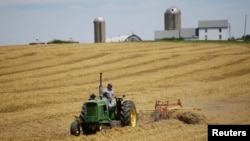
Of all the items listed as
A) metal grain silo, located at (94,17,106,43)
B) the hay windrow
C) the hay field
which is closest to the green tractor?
the hay field

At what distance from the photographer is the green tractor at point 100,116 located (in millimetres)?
15406

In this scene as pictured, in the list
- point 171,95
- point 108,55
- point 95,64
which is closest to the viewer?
point 171,95

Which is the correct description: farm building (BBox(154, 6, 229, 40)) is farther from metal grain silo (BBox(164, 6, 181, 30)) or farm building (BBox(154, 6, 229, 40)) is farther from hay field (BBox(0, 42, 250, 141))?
hay field (BBox(0, 42, 250, 141))

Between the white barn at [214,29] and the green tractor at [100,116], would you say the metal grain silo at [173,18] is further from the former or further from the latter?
the green tractor at [100,116]

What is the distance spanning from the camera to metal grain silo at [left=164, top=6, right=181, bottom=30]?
388ft

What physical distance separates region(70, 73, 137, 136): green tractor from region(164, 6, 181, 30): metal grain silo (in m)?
103

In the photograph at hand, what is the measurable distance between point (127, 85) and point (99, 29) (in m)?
78.7

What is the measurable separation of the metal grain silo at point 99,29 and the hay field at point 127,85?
53.3 m

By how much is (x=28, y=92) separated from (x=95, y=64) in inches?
501

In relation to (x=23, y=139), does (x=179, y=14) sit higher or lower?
higher

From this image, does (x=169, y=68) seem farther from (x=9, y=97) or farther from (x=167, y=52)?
(x=9, y=97)

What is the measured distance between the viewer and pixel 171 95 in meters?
26.2

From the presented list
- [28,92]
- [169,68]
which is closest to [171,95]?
[28,92]

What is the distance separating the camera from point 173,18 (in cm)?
11900
